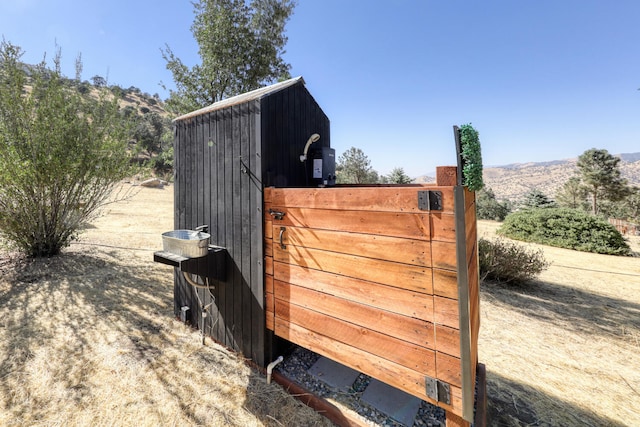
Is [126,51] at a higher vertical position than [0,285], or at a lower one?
higher

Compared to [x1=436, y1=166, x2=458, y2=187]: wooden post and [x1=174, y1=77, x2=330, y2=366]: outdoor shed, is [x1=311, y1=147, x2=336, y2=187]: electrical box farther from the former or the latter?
[x1=436, y1=166, x2=458, y2=187]: wooden post

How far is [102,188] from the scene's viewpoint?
17.1 ft

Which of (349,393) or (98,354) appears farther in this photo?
(98,354)

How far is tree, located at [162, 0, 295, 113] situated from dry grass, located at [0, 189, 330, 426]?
6518mm

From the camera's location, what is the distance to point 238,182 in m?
2.59

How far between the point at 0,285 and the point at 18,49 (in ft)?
13.5

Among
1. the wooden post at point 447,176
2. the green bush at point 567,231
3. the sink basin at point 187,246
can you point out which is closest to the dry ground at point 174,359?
the sink basin at point 187,246

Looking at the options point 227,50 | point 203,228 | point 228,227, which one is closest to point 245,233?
point 228,227

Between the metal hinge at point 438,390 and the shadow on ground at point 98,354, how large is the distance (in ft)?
3.35

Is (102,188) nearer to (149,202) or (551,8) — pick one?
(149,202)

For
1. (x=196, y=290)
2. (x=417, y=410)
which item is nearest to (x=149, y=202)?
(x=196, y=290)

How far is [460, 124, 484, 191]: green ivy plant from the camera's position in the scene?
57.8 inches

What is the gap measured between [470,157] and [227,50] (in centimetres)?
940

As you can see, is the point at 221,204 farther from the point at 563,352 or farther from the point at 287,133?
the point at 563,352
